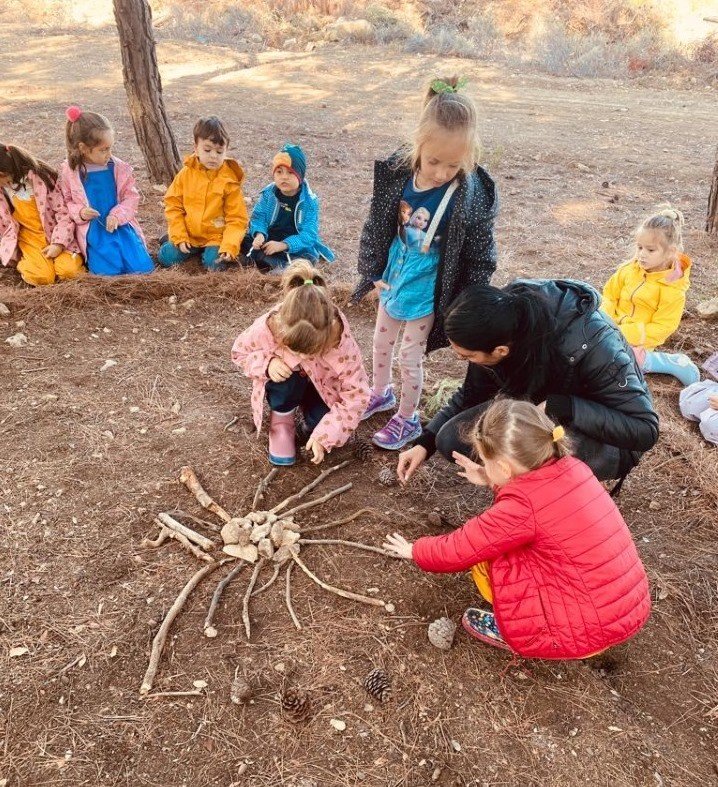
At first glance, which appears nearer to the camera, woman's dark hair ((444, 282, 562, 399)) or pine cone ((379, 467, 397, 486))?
woman's dark hair ((444, 282, 562, 399))

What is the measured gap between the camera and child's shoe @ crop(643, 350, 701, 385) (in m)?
3.89

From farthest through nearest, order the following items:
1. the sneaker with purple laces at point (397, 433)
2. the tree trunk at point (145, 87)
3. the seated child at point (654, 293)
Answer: the tree trunk at point (145, 87) < the seated child at point (654, 293) < the sneaker with purple laces at point (397, 433)

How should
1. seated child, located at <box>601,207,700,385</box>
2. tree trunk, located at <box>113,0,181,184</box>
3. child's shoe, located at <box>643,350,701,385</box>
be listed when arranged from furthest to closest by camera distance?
tree trunk, located at <box>113,0,181,184</box>
child's shoe, located at <box>643,350,701,385</box>
seated child, located at <box>601,207,700,385</box>

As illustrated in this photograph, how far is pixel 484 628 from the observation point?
226cm

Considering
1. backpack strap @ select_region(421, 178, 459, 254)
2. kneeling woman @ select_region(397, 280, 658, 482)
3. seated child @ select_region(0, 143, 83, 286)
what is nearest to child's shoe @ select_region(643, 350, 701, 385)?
kneeling woman @ select_region(397, 280, 658, 482)

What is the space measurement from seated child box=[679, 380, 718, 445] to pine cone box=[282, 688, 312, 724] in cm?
269

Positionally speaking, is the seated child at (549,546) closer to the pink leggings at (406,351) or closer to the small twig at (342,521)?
the small twig at (342,521)

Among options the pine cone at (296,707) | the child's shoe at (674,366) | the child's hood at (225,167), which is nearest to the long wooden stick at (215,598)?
the pine cone at (296,707)

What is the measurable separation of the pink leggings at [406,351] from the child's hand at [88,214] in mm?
2543

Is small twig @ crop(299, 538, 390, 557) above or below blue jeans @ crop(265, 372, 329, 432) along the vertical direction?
Result: below

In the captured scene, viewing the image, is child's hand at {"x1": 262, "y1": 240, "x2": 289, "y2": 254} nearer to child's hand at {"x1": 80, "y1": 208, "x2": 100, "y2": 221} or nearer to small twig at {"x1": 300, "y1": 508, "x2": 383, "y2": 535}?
child's hand at {"x1": 80, "y1": 208, "x2": 100, "y2": 221}

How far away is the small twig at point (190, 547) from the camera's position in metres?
2.52

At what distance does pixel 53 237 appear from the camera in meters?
4.54

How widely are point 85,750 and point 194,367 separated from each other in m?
2.33
